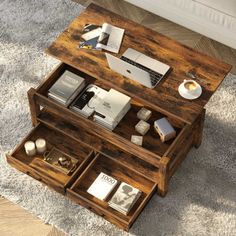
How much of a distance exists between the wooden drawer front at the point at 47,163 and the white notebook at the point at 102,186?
0.30 feet

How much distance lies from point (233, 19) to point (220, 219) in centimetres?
109

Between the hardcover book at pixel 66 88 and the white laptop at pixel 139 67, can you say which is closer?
the white laptop at pixel 139 67

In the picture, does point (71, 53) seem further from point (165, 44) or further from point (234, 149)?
point (234, 149)

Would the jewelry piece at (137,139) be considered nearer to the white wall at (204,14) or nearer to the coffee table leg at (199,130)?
the coffee table leg at (199,130)

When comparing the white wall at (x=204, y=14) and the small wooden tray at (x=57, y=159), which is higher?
the white wall at (x=204, y=14)

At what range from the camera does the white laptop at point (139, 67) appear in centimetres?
320

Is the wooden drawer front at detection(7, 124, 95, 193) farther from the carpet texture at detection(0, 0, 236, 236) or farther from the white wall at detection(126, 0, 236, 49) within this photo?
the white wall at detection(126, 0, 236, 49)

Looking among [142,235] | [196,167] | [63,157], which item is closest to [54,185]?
[63,157]

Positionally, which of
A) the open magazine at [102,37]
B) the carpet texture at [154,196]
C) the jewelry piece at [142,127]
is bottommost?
the carpet texture at [154,196]

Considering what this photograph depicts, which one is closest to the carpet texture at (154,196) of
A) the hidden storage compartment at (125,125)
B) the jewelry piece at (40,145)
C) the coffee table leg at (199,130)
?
the coffee table leg at (199,130)

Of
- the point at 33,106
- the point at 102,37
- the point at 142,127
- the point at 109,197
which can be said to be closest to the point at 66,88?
the point at 33,106

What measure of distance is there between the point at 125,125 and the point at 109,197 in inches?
13.7

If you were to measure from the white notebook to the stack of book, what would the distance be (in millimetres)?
40

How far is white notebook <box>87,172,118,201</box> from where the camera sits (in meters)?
3.30
